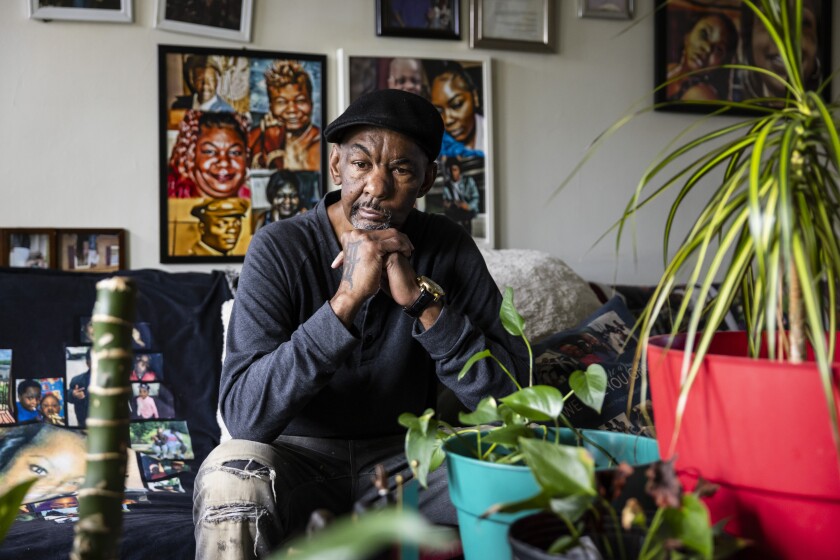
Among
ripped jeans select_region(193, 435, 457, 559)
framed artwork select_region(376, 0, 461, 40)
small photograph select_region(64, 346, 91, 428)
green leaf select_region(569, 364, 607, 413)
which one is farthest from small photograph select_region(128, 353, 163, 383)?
green leaf select_region(569, 364, 607, 413)

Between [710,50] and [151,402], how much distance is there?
2291 mm

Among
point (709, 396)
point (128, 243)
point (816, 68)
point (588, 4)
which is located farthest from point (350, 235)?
point (816, 68)

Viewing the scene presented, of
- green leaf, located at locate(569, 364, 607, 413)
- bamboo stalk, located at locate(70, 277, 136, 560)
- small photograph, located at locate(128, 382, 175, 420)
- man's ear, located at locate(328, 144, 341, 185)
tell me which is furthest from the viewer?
small photograph, located at locate(128, 382, 175, 420)

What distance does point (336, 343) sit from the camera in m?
1.41

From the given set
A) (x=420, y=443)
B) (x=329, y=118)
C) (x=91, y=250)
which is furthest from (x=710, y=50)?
(x=420, y=443)

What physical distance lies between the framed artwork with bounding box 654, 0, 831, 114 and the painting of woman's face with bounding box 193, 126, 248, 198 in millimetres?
1500

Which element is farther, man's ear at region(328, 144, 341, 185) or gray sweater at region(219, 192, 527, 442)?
man's ear at region(328, 144, 341, 185)

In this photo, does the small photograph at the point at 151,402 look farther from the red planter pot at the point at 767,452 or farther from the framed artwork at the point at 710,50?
the framed artwork at the point at 710,50

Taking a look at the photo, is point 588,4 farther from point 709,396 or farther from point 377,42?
point 709,396

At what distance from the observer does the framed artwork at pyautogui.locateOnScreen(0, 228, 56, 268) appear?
2.31 m

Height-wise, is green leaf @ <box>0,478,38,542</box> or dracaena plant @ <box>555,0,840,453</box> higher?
dracaena plant @ <box>555,0,840,453</box>

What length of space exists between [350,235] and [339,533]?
1160 mm

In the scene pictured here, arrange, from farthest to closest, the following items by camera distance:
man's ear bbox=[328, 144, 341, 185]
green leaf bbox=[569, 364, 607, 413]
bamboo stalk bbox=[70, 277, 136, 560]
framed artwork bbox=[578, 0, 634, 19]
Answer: framed artwork bbox=[578, 0, 634, 19] → man's ear bbox=[328, 144, 341, 185] → green leaf bbox=[569, 364, 607, 413] → bamboo stalk bbox=[70, 277, 136, 560]

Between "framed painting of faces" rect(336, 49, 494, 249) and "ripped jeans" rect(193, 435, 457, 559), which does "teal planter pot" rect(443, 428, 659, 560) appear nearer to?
"ripped jeans" rect(193, 435, 457, 559)
